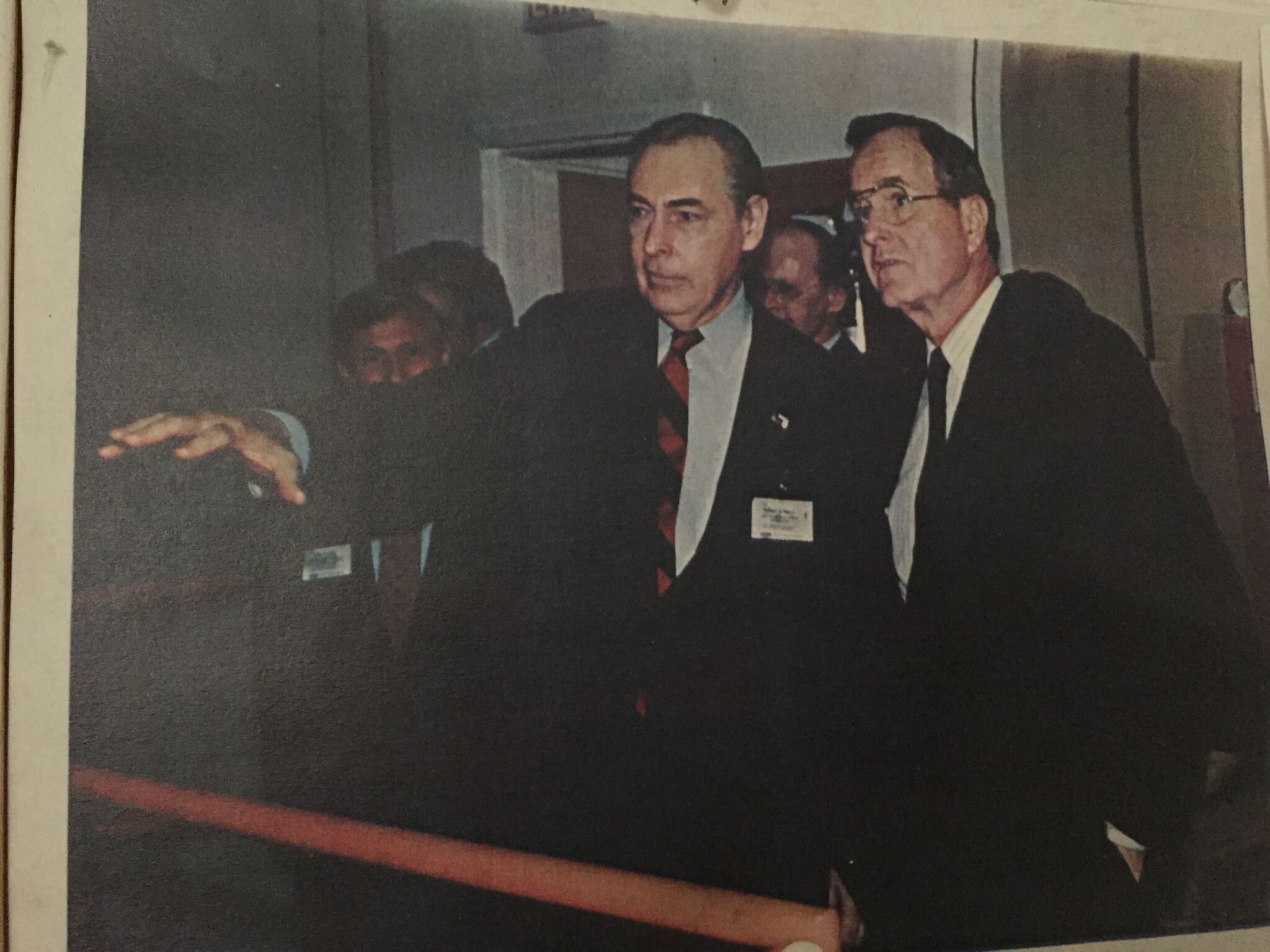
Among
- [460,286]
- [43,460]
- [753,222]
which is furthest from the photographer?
[753,222]

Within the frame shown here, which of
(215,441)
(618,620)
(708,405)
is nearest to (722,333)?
(708,405)

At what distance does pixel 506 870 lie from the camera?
1328 millimetres

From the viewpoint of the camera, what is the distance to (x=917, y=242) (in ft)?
4.99

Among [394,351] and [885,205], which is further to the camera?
[885,205]

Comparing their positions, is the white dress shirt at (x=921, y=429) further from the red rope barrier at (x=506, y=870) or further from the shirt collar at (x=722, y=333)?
the red rope barrier at (x=506, y=870)

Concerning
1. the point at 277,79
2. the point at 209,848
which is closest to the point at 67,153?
the point at 277,79

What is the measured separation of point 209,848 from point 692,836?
26.7 inches

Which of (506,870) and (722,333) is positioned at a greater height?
(722,333)

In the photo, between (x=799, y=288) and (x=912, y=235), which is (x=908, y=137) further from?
(x=799, y=288)

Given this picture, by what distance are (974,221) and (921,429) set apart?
367 millimetres

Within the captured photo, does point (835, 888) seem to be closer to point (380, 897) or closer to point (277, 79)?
point (380, 897)

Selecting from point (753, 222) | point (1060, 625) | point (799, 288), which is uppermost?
point (753, 222)

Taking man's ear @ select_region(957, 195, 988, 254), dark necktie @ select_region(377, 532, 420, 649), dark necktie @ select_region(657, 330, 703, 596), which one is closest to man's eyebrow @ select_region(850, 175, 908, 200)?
man's ear @ select_region(957, 195, 988, 254)

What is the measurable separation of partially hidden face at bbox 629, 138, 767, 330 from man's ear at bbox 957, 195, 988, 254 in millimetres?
345
